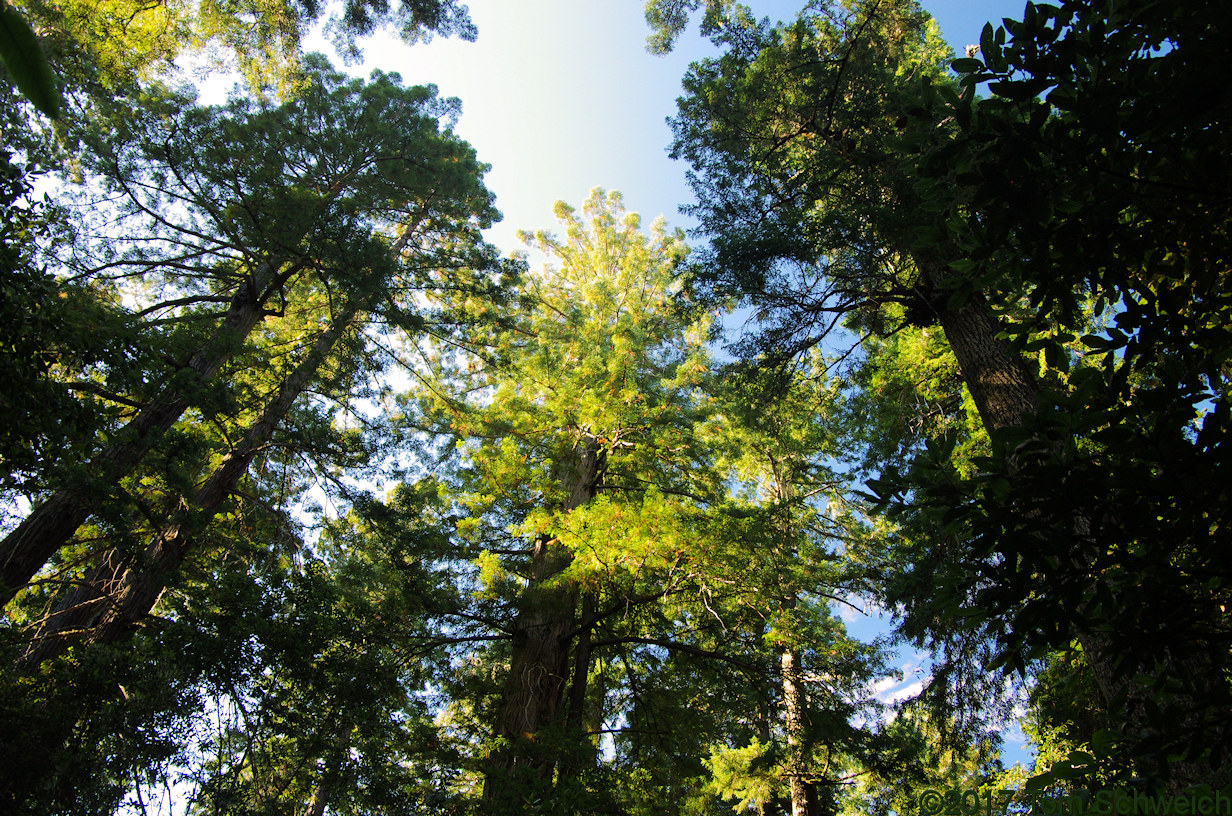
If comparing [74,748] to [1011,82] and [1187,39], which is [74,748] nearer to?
[1011,82]

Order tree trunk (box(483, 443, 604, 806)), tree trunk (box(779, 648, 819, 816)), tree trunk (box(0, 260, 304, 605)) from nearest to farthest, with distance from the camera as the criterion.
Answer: tree trunk (box(0, 260, 304, 605)) < tree trunk (box(483, 443, 604, 806)) < tree trunk (box(779, 648, 819, 816))

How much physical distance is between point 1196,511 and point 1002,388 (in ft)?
8.18

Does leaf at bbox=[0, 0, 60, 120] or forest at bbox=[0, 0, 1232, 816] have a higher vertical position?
forest at bbox=[0, 0, 1232, 816]

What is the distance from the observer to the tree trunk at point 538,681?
6016 millimetres

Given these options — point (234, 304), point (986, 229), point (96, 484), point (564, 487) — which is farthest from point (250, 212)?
point (986, 229)

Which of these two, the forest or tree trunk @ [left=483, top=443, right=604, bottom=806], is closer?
the forest

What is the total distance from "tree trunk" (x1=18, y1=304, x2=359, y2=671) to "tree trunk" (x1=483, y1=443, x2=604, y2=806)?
378cm

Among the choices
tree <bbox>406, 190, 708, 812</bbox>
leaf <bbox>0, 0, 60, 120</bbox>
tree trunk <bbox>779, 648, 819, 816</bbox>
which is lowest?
leaf <bbox>0, 0, 60, 120</bbox>

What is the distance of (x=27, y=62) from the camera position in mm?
611

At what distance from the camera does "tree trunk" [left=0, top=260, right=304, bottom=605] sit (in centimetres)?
529

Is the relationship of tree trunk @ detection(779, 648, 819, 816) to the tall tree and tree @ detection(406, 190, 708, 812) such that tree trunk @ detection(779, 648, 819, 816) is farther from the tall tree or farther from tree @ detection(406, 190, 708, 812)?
the tall tree

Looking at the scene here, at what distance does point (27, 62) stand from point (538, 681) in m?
7.48

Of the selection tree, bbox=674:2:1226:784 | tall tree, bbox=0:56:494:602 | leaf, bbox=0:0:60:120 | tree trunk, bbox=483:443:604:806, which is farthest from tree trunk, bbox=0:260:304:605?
leaf, bbox=0:0:60:120

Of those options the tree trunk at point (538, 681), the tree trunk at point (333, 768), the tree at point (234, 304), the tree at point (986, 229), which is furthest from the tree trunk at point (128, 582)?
the tree at point (986, 229)
